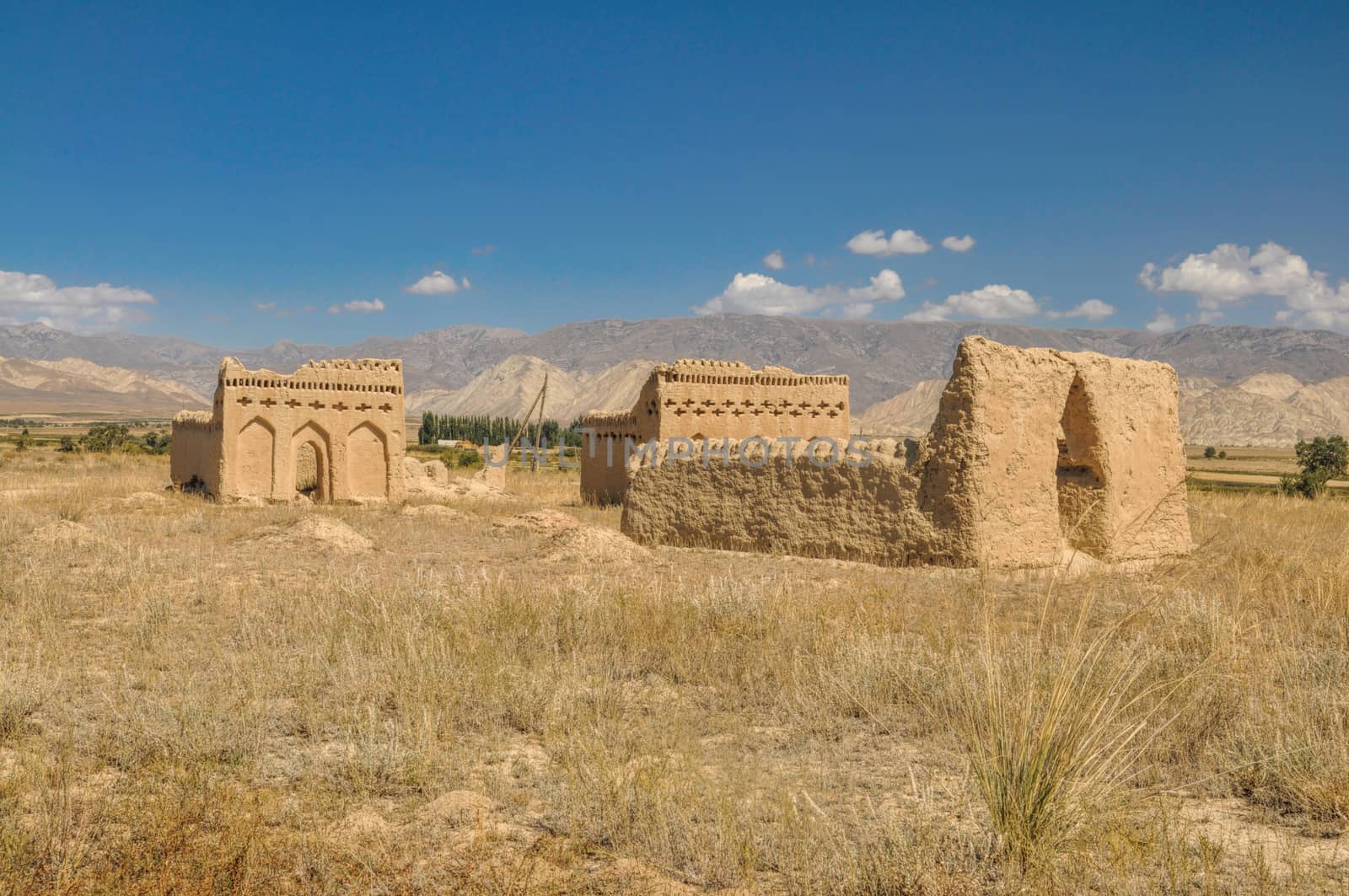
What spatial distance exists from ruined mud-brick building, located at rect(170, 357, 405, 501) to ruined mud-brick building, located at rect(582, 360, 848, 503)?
4598mm

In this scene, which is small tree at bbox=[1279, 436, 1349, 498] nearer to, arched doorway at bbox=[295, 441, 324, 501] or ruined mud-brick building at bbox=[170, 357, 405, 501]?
ruined mud-brick building at bbox=[170, 357, 405, 501]

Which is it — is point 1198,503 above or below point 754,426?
below

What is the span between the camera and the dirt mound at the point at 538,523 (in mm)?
13531

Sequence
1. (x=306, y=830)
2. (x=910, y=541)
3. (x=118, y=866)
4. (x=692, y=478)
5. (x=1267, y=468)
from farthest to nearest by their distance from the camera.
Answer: (x=1267, y=468) < (x=692, y=478) < (x=910, y=541) < (x=306, y=830) < (x=118, y=866)

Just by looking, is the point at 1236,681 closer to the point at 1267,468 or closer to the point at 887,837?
the point at 887,837

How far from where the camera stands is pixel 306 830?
3557 millimetres

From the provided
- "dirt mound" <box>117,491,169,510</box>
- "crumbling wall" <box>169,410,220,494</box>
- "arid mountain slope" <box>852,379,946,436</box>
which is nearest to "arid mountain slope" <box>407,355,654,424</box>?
"arid mountain slope" <box>852,379,946,436</box>

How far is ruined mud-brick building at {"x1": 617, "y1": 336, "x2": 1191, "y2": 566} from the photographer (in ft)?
31.0

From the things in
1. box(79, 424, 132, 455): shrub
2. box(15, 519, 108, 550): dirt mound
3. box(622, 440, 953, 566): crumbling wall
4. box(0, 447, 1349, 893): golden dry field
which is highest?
box(79, 424, 132, 455): shrub

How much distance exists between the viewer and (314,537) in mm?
11688

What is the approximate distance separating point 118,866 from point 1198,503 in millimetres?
18509

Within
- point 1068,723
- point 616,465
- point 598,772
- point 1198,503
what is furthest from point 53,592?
point 1198,503

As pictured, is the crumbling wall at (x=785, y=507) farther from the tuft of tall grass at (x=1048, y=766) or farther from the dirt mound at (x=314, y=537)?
the tuft of tall grass at (x=1048, y=766)

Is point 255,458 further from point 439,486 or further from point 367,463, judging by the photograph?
point 439,486
